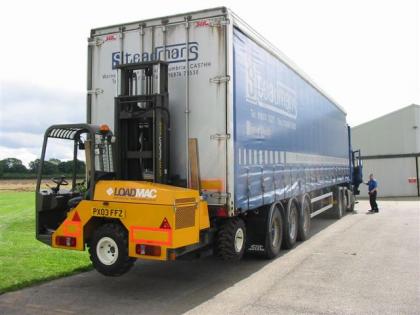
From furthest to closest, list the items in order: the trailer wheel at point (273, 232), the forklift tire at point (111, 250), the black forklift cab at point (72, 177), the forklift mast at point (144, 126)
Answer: the trailer wheel at point (273, 232)
the forklift mast at point (144, 126)
the black forklift cab at point (72, 177)
the forklift tire at point (111, 250)

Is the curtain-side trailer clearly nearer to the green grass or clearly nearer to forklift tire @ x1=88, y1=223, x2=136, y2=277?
forklift tire @ x1=88, y1=223, x2=136, y2=277

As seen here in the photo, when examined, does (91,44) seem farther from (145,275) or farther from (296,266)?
(296,266)

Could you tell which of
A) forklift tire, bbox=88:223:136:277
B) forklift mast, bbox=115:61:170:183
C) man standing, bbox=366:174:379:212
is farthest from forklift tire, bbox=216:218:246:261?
man standing, bbox=366:174:379:212

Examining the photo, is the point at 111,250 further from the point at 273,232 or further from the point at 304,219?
the point at 304,219

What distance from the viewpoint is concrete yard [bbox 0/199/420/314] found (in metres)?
6.00

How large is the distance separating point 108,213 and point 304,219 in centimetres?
618

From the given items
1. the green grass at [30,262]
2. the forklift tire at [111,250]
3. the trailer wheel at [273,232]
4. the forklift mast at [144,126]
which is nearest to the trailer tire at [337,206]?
the trailer wheel at [273,232]

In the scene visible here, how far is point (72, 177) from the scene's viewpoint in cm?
770

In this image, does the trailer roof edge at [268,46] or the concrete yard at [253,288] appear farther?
the trailer roof edge at [268,46]

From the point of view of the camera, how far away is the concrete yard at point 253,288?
6004mm

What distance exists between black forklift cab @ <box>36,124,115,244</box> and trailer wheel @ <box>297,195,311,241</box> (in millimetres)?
5499

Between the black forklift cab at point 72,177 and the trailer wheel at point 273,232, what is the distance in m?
3.22

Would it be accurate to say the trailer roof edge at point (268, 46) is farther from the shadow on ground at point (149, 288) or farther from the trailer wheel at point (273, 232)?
the shadow on ground at point (149, 288)

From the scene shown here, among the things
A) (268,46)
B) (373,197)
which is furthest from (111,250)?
(373,197)
